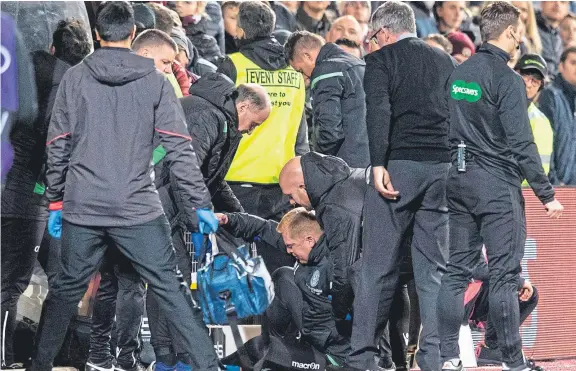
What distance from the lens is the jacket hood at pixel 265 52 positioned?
29.0 ft

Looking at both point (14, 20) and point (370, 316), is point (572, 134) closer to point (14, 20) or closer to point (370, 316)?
point (370, 316)

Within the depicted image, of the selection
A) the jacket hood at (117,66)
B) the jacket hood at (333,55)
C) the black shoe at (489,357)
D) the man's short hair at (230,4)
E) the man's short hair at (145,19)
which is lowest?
the black shoe at (489,357)

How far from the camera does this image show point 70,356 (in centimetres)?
786

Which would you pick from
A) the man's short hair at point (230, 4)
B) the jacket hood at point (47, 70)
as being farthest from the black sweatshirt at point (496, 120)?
the man's short hair at point (230, 4)

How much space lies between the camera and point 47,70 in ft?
24.6

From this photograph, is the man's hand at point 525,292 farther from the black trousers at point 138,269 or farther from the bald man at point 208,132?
the black trousers at point 138,269

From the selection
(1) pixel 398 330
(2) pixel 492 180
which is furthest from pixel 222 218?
(2) pixel 492 180

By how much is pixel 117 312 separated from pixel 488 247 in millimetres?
2370

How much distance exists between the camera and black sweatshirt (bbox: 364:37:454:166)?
6.84m

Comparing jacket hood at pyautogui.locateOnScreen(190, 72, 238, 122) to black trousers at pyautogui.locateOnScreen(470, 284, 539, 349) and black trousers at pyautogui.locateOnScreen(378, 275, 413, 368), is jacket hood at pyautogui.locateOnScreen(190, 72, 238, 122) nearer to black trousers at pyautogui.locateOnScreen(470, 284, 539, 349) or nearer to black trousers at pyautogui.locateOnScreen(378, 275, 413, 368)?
black trousers at pyautogui.locateOnScreen(378, 275, 413, 368)

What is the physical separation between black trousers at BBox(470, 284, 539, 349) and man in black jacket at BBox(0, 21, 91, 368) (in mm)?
3234

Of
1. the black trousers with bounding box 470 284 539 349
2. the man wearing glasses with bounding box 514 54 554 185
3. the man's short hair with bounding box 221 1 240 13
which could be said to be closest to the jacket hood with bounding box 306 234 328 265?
the black trousers with bounding box 470 284 539 349

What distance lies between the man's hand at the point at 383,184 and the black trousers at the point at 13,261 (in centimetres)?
235

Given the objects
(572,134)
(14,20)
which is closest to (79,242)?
(14,20)
